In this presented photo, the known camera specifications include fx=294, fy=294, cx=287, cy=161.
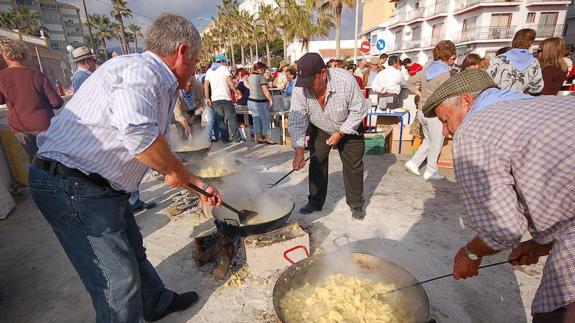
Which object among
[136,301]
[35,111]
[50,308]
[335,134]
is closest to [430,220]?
[335,134]

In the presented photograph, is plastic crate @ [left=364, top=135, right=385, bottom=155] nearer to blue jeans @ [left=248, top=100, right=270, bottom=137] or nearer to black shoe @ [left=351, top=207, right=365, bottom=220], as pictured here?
blue jeans @ [left=248, top=100, right=270, bottom=137]

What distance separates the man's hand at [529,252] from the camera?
1.78m

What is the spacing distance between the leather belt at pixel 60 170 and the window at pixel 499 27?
3486cm

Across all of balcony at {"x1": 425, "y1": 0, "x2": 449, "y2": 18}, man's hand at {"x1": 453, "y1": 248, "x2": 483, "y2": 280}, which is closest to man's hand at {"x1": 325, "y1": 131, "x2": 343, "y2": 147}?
man's hand at {"x1": 453, "y1": 248, "x2": 483, "y2": 280}

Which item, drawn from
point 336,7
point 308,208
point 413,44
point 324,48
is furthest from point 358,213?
point 324,48

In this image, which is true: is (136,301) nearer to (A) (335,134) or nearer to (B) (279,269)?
(B) (279,269)

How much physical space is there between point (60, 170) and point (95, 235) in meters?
0.43

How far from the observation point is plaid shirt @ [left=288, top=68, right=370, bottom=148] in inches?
143

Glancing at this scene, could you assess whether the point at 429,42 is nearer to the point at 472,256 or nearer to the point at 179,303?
the point at 472,256

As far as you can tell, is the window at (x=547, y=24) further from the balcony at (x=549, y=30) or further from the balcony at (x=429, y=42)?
the balcony at (x=429, y=42)

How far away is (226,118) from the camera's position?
27.4 ft

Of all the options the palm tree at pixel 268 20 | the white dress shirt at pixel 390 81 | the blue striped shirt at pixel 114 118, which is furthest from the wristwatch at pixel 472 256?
the palm tree at pixel 268 20

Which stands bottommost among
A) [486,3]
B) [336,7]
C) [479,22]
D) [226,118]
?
[226,118]

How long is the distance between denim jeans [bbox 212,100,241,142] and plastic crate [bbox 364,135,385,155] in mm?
3725
